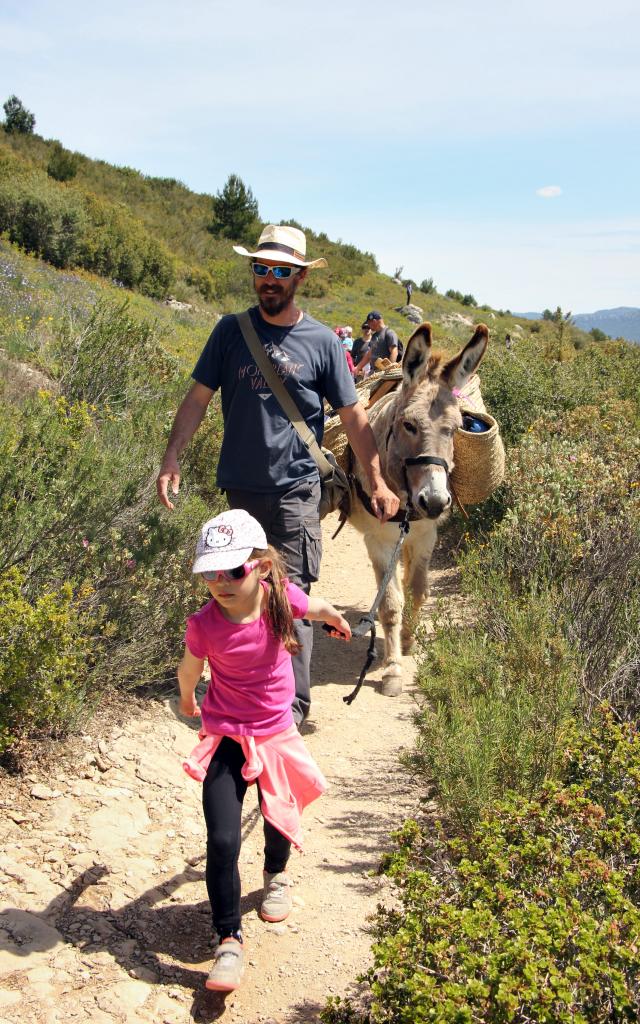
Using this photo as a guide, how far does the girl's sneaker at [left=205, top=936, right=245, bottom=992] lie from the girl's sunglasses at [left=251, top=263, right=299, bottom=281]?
8.79ft

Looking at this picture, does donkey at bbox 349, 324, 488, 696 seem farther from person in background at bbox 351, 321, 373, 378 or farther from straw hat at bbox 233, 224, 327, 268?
person in background at bbox 351, 321, 373, 378

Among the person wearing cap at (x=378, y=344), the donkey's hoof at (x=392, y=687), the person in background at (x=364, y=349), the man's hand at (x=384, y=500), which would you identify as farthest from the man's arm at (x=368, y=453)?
the person wearing cap at (x=378, y=344)

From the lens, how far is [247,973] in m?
2.93

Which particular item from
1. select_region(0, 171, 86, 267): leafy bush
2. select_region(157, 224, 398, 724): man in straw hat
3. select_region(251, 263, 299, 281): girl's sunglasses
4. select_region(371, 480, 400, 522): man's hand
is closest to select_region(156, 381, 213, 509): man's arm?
select_region(157, 224, 398, 724): man in straw hat

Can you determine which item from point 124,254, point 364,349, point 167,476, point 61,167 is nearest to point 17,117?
point 61,167

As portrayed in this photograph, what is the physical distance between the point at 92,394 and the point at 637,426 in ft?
17.2

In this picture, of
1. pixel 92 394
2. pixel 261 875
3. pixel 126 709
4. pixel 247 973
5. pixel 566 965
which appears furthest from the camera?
pixel 92 394

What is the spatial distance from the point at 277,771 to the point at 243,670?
39 cm

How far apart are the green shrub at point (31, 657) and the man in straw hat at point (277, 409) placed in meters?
0.70

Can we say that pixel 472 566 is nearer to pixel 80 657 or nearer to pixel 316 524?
pixel 316 524

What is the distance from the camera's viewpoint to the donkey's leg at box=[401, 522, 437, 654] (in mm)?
5773

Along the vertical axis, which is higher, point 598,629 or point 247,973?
point 598,629

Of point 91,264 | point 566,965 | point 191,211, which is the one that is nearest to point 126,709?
point 566,965

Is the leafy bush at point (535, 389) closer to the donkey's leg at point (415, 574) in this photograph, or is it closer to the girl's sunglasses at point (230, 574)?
the donkey's leg at point (415, 574)
